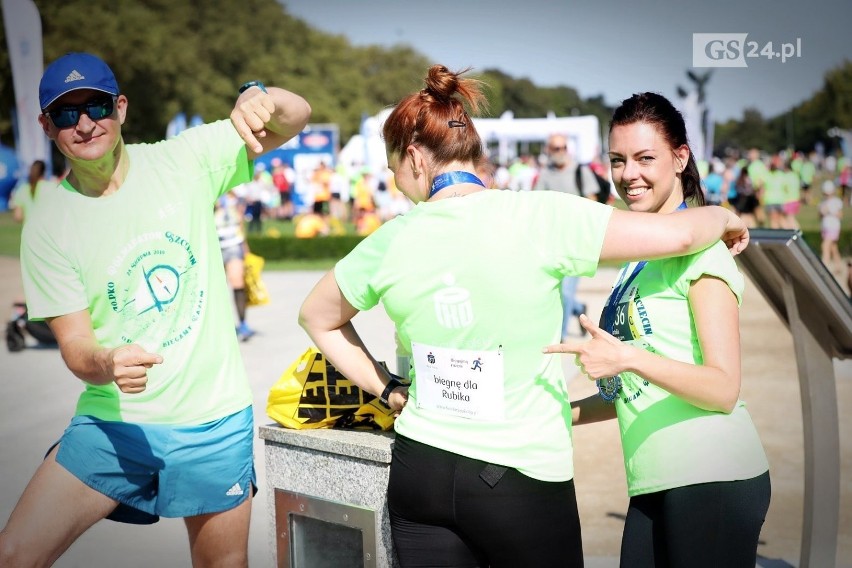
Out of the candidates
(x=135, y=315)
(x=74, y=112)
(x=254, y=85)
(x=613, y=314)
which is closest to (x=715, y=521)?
(x=613, y=314)

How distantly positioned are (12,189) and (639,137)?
24027 millimetres

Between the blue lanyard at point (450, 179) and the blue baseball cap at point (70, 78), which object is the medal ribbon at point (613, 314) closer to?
the blue lanyard at point (450, 179)

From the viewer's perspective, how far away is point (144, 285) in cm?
300

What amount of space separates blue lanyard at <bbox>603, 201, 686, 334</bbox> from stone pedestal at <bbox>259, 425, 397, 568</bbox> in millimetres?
719

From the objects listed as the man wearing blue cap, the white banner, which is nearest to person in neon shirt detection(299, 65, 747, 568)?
the man wearing blue cap

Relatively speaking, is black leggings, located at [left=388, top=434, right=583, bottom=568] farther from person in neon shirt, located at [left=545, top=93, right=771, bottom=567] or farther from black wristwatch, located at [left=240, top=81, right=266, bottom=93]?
black wristwatch, located at [left=240, top=81, right=266, bottom=93]

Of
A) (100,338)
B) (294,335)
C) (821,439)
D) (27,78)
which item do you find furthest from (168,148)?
(27,78)

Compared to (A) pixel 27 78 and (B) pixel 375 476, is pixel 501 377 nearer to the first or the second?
(B) pixel 375 476

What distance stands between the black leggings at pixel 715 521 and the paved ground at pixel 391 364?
1.37 m

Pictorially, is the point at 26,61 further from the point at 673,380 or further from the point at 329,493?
the point at 673,380

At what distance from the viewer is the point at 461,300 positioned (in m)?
2.27

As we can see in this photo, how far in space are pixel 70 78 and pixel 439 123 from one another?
4.23 ft

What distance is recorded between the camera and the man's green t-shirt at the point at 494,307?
2.23 meters

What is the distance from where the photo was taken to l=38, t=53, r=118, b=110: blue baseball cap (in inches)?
115
